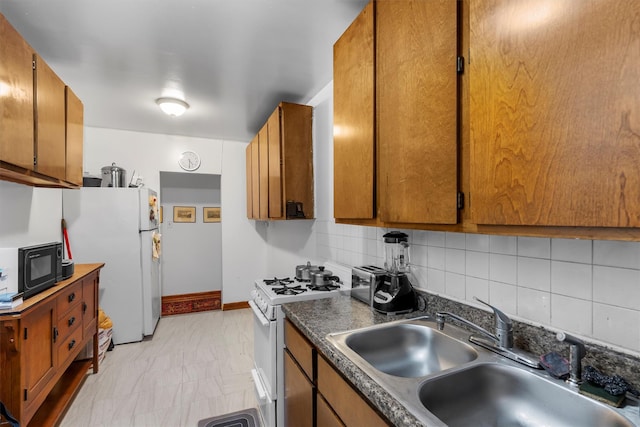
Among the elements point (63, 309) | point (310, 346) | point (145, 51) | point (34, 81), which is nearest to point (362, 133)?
point (310, 346)

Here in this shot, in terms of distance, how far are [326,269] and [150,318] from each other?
2318 millimetres

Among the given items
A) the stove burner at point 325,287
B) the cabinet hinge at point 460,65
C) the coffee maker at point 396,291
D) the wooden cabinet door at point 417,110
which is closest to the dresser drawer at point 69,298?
the stove burner at point 325,287

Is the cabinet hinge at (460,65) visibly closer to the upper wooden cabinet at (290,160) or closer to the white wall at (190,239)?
the upper wooden cabinet at (290,160)

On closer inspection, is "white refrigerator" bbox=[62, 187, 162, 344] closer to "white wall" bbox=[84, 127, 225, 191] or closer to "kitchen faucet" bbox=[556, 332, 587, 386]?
"white wall" bbox=[84, 127, 225, 191]

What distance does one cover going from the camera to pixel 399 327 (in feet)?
4.44

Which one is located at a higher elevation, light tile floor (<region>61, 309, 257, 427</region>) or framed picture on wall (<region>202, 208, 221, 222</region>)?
framed picture on wall (<region>202, 208, 221, 222</region>)

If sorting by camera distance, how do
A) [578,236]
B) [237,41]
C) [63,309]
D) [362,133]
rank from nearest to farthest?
[578,236] → [362,133] → [237,41] → [63,309]

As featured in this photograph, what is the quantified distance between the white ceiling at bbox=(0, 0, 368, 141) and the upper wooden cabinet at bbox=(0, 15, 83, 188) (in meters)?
0.21

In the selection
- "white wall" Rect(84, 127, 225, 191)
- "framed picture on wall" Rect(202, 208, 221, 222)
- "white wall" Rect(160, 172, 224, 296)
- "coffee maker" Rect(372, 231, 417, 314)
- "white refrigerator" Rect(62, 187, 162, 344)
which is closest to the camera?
"coffee maker" Rect(372, 231, 417, 314)

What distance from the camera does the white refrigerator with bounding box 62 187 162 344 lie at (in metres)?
3.16

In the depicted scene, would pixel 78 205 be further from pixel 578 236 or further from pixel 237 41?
pixel 578 236

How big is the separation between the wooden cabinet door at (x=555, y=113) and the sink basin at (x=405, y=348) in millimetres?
623

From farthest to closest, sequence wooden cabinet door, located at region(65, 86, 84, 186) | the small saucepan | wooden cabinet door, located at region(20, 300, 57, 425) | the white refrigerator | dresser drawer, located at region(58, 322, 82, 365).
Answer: the white refrigerator → the small saucepan → wooden cabinet door, located at region(65, 86, 84, 186) → dresser drawer, located at region(58, 322, 82, 365) → wooden cabinet door, located at region(20, 300, 57, 425)

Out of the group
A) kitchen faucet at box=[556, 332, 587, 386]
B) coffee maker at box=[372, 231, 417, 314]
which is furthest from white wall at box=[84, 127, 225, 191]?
kitchen faucet at box=[556, 332, 587, 386]
